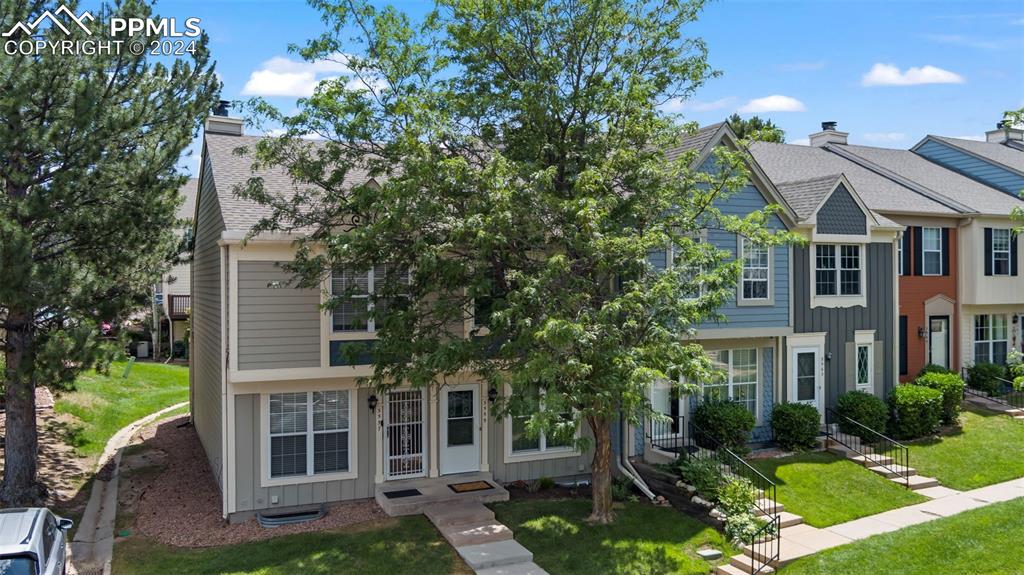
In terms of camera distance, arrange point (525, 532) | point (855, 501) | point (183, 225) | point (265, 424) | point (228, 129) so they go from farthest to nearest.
Result: point (228, 129)
point (183, 225)
point (855, 501)
point (265, 424)
point (525, 532)

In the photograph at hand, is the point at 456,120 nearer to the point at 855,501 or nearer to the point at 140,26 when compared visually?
the point at 140,26

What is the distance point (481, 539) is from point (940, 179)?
22974mm

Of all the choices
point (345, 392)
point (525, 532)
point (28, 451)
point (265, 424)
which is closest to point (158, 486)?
point (28, 451)

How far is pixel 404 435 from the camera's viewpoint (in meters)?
15.3

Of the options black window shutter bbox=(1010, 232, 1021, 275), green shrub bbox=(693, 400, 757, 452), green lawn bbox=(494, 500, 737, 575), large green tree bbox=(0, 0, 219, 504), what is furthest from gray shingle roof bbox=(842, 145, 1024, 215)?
large green tree bbox=(0, 0, 219, 504)

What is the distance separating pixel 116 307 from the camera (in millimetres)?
14930

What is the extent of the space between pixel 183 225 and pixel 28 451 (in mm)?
5786

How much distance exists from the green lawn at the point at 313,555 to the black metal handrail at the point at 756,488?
504cm

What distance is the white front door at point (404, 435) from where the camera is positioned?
15.2 m

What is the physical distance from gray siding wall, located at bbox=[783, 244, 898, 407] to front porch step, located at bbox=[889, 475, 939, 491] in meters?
3.12

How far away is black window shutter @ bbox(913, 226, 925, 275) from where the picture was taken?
23109mm

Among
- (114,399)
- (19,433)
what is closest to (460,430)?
(19,433)

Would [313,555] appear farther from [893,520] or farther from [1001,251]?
[1001,251]

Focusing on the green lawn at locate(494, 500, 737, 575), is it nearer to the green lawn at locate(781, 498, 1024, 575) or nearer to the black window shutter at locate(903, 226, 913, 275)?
the green lawn at locate(781, 498, 1024, 575)
